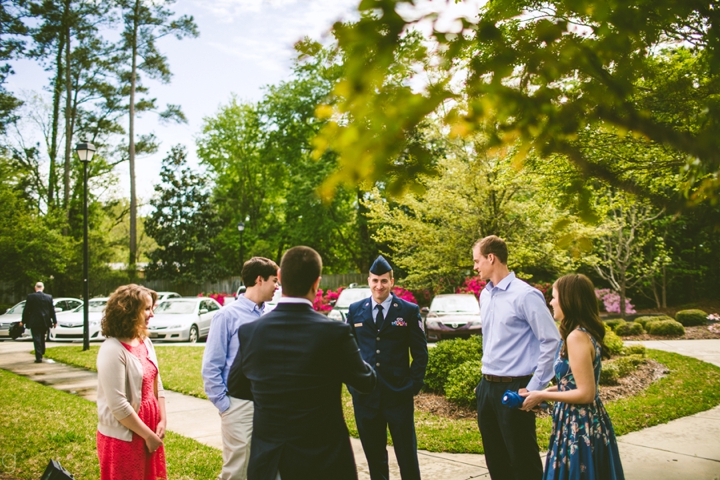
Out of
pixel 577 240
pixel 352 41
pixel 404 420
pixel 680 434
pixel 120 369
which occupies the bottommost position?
pixel 680 434

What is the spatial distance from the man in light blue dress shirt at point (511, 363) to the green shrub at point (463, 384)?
129 inches

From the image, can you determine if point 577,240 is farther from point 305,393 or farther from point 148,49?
point 148,49

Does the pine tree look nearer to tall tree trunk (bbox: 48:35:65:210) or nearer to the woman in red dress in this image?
tall tree trunk (bbox: 48:35:65:210)

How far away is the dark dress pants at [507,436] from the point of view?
3768 mm

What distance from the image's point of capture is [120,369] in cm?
338

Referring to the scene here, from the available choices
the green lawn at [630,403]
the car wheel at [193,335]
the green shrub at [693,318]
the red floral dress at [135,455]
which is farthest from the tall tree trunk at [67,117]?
the green shrub at [693,318]

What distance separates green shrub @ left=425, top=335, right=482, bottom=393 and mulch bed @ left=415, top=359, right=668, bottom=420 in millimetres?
190

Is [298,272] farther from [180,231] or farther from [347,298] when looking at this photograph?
[180,231]

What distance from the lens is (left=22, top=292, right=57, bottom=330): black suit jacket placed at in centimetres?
1298

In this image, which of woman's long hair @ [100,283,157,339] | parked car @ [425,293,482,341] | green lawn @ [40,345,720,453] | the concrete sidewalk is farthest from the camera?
parked car @ [425,293,482,341]

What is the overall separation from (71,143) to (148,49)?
25.1 ft

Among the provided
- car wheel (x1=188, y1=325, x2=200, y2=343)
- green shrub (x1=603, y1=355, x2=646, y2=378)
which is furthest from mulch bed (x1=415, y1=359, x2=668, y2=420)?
car wheel (x1=188, y1=325, x2=200, y2=343)

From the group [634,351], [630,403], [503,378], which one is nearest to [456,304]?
[634,351]

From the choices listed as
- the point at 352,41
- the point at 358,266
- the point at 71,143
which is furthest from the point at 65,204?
the point at 352,41
